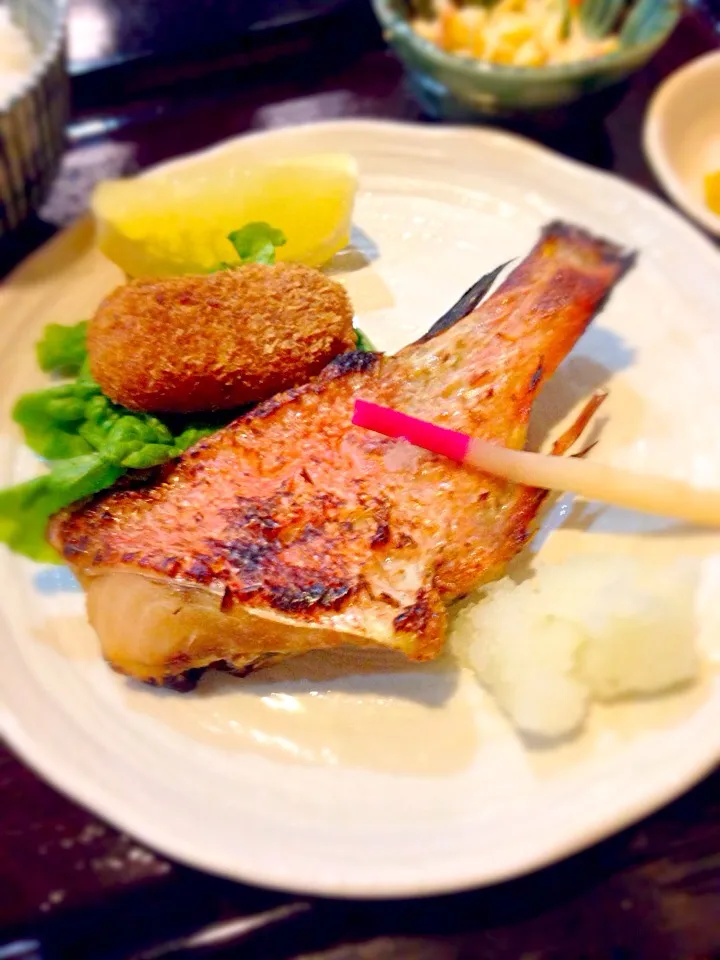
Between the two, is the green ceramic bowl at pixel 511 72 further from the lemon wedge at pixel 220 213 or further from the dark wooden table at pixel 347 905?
the dark wooden table at pixel 347 905

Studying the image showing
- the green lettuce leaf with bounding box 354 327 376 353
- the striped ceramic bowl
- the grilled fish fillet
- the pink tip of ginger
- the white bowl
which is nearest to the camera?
the grilled fish fillet

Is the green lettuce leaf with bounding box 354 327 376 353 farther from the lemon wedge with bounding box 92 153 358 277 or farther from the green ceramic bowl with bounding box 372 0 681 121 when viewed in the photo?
the green ceramic bowl with bounding box 372 0 681 121

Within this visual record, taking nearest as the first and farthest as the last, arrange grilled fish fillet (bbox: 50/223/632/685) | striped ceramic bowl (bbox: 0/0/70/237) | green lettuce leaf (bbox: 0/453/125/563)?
1. grilled fish fillet (bbox: 50/223/632/685)
2. green lettuce leaf (bbox: 0/453/125/563)
3. striped ceramic bowl (bbox: 0/0/70/237)

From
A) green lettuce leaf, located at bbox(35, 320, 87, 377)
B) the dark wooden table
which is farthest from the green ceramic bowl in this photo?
the dark wooden table

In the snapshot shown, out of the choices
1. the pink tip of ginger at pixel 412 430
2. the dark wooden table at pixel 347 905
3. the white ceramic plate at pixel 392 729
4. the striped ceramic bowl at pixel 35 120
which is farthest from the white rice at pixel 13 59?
the dark wooden table at pixel 347 905

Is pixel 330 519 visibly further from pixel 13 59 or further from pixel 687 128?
pixel 687 128

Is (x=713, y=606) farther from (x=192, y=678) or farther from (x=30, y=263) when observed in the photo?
(x=30, y=263)
